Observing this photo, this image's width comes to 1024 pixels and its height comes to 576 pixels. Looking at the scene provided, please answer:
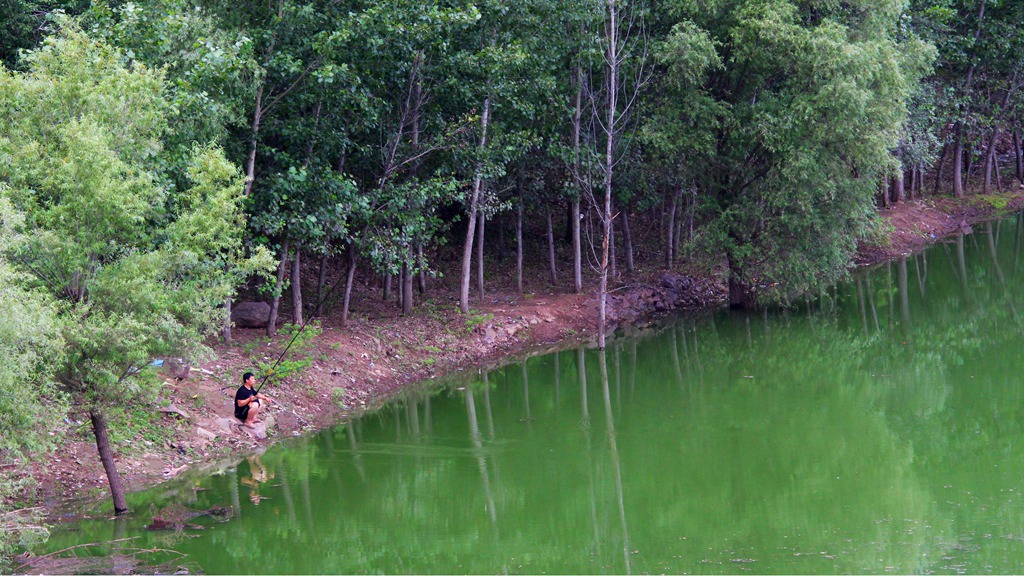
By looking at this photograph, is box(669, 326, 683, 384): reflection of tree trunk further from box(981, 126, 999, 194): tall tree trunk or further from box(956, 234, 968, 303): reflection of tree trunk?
box(981, 126, 999, 194): tall tree trunk

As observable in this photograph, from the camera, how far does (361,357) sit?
68.5ft

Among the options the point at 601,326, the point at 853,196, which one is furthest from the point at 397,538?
the point at 853,196

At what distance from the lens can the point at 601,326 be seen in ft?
76.6

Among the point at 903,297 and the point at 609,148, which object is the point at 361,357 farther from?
the point at 903,297

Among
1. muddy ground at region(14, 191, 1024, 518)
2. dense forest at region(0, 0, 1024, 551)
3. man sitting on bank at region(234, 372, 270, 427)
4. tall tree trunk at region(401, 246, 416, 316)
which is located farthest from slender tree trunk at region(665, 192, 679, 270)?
man sitting on bank at region(234, 372, 270, 427)

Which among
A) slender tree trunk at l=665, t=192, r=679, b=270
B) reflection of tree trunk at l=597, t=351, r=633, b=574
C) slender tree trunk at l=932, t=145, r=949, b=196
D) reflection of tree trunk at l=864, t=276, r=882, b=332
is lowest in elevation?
reflection of tree trunk at l=597, t=351, r=633, b=574

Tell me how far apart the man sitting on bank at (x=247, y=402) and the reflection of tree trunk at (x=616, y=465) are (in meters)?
5.99

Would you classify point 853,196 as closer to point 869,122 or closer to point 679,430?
point 869,122

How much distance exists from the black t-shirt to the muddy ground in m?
0.28

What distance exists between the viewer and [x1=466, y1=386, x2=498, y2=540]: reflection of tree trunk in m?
13.6

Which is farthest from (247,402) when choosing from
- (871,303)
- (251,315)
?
(871,303)

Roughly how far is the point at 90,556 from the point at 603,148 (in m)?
18.6

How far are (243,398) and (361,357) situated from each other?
437 centimetres

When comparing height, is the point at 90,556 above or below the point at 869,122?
below
